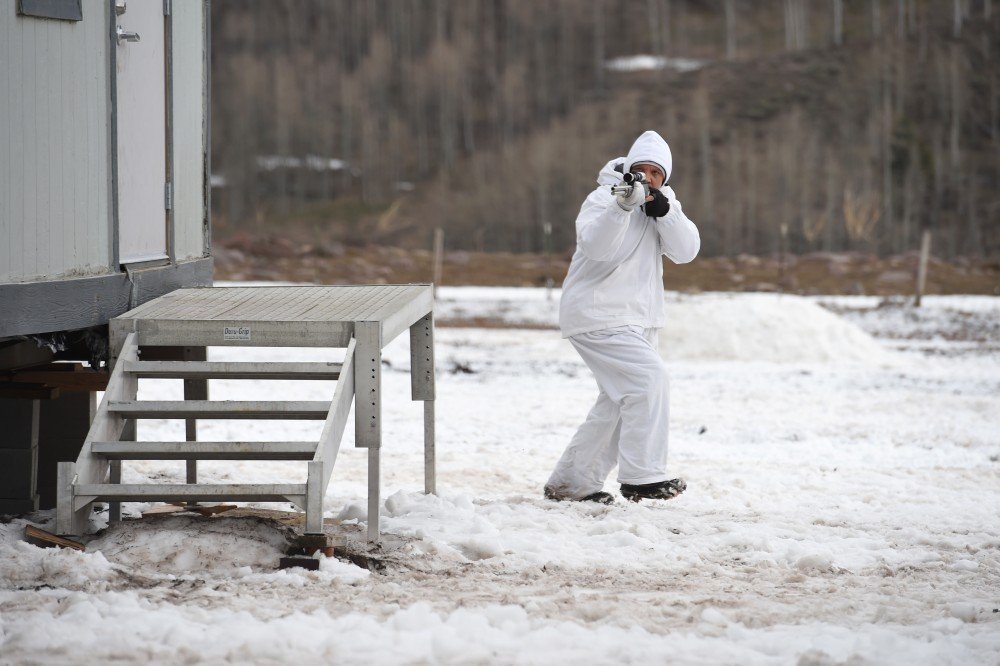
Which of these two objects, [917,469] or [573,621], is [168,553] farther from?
[917,469]

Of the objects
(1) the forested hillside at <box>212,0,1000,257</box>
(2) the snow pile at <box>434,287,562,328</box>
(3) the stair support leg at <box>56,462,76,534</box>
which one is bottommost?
(2) the snow pile at <box>434,287,562,328</box>

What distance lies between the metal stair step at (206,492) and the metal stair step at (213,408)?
1.30 ft

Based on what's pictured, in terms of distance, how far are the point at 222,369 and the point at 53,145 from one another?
124cm

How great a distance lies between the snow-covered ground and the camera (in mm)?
3959

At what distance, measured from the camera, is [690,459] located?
841cm

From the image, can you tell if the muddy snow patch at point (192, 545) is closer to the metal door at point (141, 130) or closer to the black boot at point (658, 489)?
the metal door at point (141, 130)

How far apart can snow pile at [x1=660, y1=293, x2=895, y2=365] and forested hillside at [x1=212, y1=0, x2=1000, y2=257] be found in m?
24.3

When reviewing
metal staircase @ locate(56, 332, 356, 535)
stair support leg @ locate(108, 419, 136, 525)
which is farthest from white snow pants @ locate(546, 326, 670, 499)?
stair support leg @ locate(108, 419, 136, 525)

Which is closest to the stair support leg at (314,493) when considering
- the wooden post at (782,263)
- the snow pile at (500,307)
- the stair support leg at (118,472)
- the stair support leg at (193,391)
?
the stair support leg at (118,472)

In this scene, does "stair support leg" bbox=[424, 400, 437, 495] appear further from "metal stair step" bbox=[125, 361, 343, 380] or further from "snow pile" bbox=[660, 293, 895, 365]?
"snow pile" bbox=[660, 293, 895, 365]

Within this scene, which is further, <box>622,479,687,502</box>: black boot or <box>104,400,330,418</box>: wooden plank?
<box>622,479,687,502</box>: black boot

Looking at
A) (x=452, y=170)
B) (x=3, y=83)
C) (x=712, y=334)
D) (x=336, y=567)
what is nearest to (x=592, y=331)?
(x=336, y=567)

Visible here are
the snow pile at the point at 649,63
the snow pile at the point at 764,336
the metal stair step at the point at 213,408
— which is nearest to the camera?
the metal stair step at the point at 213,408

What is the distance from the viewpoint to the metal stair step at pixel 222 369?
5.12 m
